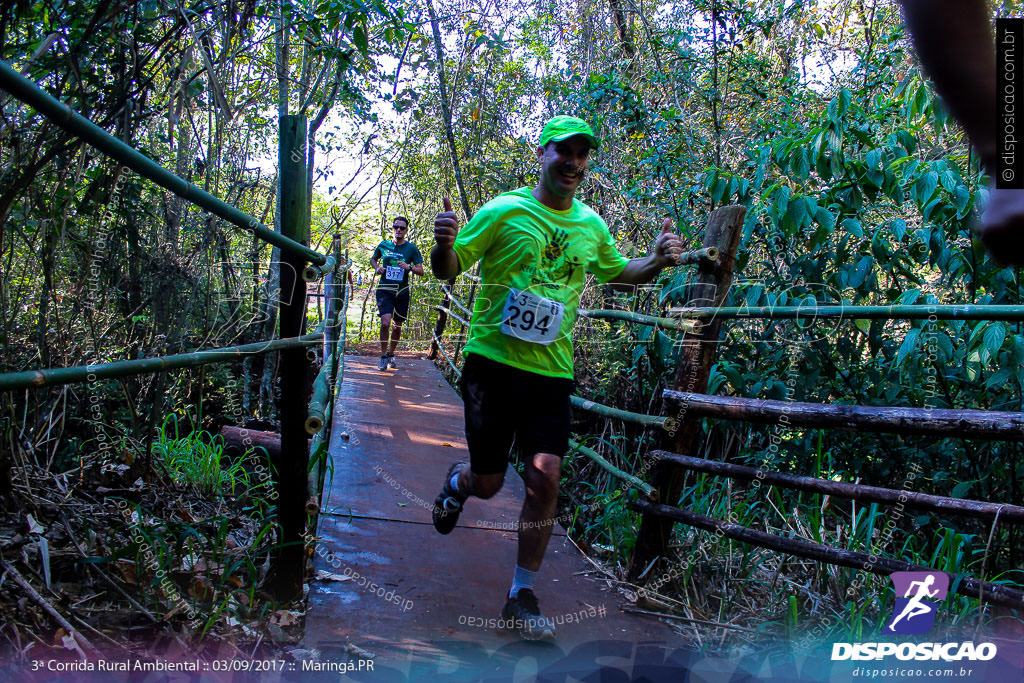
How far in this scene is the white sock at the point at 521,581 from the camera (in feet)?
7.80

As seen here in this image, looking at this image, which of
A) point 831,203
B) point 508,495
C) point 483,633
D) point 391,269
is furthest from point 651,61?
point 483,633

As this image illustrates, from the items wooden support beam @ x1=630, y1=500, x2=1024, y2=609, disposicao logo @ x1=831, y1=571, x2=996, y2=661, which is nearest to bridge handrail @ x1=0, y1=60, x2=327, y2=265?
wooden support beam @ x1=630, y1=500, x2=1024, y2=609

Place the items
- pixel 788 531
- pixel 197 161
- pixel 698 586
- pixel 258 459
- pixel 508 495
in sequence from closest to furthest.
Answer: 1. pixel 698 586
2. pixel 788 531
3. pixel 508 495
4. pixel 258 459
5. pixel 197 161

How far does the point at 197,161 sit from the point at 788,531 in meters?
4.22

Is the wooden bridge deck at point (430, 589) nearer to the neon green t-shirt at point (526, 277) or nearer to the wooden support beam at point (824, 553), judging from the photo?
the wooden support beam at point (824, 553)

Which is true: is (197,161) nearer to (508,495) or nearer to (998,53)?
(508,495)

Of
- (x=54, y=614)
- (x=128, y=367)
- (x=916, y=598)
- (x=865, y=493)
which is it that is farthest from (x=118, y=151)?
(x=916, y=598)

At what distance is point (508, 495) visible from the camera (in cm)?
365

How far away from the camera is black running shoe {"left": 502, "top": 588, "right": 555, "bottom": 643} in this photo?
2.27 meters

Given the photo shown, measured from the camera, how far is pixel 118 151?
1.45 meters

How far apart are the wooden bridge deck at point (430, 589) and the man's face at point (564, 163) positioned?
4.56 ft

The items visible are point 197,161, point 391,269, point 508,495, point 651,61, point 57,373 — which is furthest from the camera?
point 391,269

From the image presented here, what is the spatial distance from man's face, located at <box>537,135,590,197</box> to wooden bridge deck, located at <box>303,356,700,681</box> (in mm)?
1390

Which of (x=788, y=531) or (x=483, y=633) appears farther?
(x=788, y=531)
